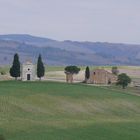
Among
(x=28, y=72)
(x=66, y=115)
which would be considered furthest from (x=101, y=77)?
(x=66, y=115)

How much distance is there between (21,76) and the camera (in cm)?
12056

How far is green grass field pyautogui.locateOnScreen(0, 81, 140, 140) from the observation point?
4609 cm

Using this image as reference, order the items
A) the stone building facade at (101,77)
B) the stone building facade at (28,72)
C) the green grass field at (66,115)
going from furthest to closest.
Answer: the stone building facade at (101,77), the stone building facade at (28,72), the green grass field at (66,115)

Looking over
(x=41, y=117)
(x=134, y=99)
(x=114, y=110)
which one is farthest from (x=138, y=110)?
(x=41, y=117)

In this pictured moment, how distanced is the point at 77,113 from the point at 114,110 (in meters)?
8.15

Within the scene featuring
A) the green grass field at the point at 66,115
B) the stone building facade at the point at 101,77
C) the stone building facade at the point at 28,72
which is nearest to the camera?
the green grass field at the point at 66,115

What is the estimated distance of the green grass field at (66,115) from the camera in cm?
4609

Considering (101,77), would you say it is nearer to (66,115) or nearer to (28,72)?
(28,72)

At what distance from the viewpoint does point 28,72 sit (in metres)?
121

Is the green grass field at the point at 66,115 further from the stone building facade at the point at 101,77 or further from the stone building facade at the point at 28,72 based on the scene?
the stone building facade at the point at 101,77

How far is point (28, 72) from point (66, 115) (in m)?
59.1

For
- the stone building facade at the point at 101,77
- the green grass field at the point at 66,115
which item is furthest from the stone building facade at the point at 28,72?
the green grass field at the point at 66,115

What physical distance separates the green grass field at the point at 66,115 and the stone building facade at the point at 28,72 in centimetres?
3315

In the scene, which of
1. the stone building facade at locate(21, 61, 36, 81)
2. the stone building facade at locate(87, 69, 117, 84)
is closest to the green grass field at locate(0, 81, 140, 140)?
the stone building facade at locate(21, 61, 36, 81)
